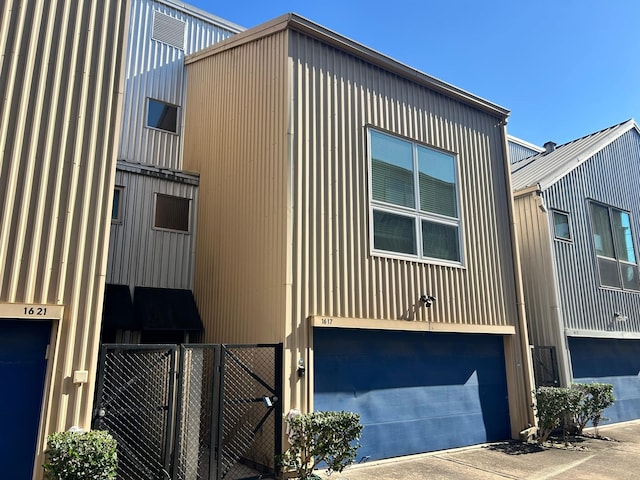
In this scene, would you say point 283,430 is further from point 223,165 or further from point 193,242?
point 223,165

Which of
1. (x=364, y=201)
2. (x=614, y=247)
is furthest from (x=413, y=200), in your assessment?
(x=614, y=247)

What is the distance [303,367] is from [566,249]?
7.60m

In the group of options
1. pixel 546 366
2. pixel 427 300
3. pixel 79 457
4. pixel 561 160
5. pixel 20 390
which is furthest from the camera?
pixel 561 160

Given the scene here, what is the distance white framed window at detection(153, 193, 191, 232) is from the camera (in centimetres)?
910

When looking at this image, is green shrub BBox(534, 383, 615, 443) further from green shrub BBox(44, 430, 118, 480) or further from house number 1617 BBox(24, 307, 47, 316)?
house number 1617 BBox(24, 307, 47, 316)

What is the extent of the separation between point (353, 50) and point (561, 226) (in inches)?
261

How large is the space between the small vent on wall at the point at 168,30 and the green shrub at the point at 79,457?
982cm

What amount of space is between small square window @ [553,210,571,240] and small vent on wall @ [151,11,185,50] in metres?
10.00

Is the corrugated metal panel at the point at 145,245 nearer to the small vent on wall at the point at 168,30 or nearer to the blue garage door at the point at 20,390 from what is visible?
the blue garage door at the point at 20,390

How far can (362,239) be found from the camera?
25.6 ft

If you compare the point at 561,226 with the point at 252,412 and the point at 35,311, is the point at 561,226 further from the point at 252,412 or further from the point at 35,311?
the point at 35,311

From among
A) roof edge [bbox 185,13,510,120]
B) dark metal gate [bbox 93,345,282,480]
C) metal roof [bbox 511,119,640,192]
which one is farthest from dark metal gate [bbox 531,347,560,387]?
dark metal gate [bbox 93,345,282,480]

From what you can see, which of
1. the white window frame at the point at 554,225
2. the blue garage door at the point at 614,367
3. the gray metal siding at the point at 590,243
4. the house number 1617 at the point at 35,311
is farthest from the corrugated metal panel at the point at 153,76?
the blue garage door at the point at 614,367

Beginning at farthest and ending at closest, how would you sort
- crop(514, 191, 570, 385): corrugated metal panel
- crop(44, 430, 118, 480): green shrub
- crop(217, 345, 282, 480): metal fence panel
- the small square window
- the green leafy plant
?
1. the small square window
2. crop(514, 191, 570, 385): corrugated metal panel
3. crop(217, 345, 282, 480): metal fence panel
4. the green leafy plant
5. crop(44, 430, 118, 480): green shrub
